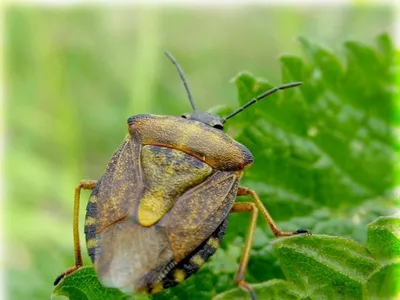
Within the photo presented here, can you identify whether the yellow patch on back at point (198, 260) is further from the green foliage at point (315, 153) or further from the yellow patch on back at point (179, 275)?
the green foliage at point (315, 153)

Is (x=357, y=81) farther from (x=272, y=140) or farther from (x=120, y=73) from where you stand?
(x=120, y=73)

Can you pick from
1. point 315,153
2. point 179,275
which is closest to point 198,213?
point 179,275

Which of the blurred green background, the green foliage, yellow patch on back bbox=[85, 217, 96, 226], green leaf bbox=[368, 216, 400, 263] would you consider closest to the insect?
yellow patch on back bbox=[85, 217, 96, 226]

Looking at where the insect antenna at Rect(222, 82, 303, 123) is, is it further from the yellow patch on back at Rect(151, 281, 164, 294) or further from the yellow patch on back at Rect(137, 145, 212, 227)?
the yellow patch on back at Rect(151, 281, 164, 294)

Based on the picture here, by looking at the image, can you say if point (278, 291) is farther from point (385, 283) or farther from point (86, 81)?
point (86, 81)

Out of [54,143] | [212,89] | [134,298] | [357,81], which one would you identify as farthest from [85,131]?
[134,298]

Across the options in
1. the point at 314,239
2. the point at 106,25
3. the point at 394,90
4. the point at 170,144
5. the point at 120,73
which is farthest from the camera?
the point at 106,25

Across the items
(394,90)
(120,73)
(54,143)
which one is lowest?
(54,143)
